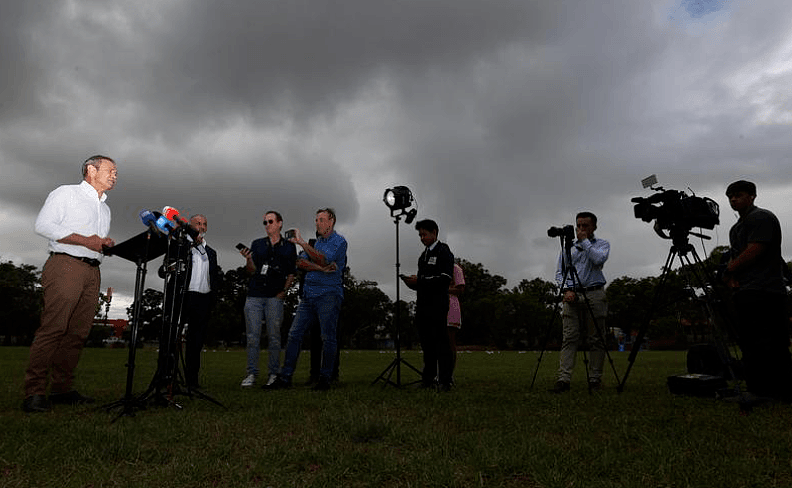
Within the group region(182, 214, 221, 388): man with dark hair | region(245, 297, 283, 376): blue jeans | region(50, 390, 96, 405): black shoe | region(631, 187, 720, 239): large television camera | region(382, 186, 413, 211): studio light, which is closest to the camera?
region(50, 390, 96, 405): black shoe

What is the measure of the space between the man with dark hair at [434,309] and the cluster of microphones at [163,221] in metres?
3.41

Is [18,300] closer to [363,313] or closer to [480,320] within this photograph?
[363,313]

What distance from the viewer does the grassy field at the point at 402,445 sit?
9.20 ft

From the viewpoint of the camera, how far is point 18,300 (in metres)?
58.8

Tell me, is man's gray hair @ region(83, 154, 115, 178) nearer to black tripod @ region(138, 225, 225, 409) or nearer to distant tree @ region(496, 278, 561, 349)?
black tripod @ region(138, 225, 225, 409)

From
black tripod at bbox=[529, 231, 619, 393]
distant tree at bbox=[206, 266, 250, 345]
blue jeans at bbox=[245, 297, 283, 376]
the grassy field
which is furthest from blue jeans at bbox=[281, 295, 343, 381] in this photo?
distant tree at bbox=[206, 266, 250, 345]

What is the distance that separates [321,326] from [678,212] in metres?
4.74

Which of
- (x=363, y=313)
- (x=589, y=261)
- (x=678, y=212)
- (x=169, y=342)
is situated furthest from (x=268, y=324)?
(x=363, y=313)

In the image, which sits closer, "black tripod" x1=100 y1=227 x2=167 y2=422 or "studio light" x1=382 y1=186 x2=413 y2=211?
"black tripod" x1=100 y1=227 x2=167 y2=422

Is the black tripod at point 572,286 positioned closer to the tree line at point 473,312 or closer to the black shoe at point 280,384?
the black shoe at point 280,384

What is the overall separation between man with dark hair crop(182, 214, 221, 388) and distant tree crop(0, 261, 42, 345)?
62740 millimetres

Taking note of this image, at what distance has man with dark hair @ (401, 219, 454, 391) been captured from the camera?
711 cm

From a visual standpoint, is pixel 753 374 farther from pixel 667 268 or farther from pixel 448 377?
pixel 448 377

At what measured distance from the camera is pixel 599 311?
7.30 meters
